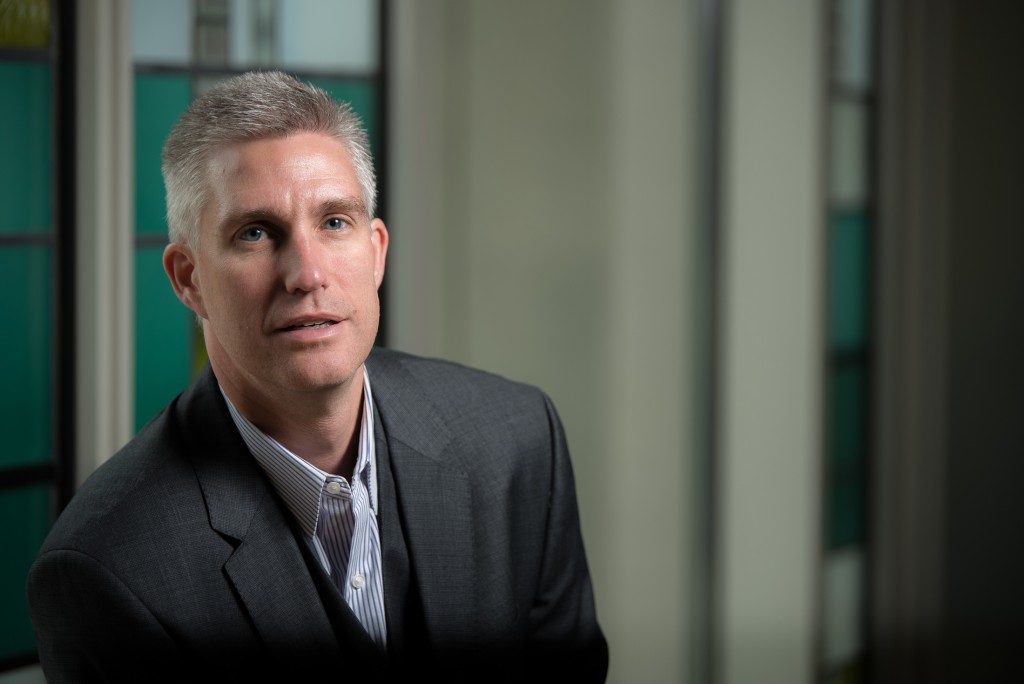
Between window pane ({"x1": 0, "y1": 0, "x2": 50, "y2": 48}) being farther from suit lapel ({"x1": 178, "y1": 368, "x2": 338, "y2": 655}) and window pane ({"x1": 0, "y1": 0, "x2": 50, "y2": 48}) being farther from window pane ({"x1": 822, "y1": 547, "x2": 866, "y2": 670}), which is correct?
window pane ({"x1": 822, "y1": 547, "x2": 866, "y2": 670})

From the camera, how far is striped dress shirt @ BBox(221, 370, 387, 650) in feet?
3.91

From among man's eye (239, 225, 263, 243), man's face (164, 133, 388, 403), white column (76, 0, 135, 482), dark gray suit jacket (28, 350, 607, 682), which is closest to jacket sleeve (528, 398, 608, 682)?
dark gray suit jacket (28, 350, 607, 682)

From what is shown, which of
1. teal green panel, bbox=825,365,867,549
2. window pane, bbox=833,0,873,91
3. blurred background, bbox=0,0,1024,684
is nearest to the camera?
blurred background, bbox=0,0,1024,684

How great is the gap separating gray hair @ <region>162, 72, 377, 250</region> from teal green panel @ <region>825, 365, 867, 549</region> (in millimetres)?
1669

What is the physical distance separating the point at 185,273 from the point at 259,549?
1.06 feet

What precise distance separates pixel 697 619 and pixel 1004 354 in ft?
3.27

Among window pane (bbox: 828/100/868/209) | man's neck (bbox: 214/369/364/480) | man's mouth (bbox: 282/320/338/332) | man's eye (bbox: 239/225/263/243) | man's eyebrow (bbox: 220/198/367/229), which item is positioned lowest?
man's neck (bbox: 214/369/364/480)

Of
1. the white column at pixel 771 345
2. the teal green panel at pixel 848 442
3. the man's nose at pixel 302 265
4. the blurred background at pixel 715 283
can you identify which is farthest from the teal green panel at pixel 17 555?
the teal green panel at pixel 848 442

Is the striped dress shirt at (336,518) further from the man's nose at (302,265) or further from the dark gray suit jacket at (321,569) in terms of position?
the man's nose at (302,265)

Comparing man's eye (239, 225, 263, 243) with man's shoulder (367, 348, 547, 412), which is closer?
man's eye (239, 225, 263, 243)

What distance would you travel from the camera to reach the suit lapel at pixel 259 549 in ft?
3.65

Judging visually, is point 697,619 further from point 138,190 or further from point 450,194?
point 138,190

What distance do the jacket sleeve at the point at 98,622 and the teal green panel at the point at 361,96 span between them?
1.65 meters

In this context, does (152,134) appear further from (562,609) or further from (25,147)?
(562,609)
